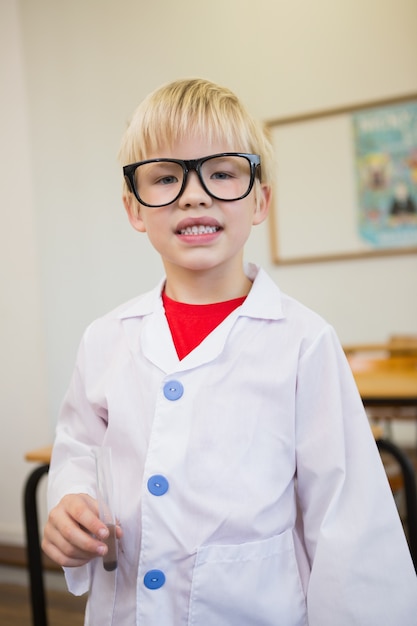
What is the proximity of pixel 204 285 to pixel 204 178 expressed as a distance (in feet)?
0.54

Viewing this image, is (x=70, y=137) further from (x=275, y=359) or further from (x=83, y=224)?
(x=275, y=359)

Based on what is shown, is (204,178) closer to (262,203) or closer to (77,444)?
(262,203)

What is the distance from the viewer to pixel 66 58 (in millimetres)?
3754

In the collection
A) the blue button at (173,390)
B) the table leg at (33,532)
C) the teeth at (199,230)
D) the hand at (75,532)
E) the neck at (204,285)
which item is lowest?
the table leg at (33,532)

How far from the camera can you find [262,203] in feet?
3.54

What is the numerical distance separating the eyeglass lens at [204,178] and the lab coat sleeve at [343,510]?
0.79 feet

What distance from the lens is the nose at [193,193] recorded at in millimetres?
938

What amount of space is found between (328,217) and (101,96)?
1.42 m

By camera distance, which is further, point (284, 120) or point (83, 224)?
point (284, 120)

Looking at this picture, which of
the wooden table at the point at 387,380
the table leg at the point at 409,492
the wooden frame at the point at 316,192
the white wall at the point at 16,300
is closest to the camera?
the table leg at the point at 409,492

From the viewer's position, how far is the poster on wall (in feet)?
12.4

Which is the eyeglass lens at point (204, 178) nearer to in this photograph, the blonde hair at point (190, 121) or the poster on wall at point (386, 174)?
the blonde hair at point (190, 121)

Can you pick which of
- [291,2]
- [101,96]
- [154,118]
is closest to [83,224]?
[101,96]

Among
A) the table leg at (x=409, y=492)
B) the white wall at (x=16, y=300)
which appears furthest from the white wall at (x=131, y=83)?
the table leg at (x=409, y=492)
